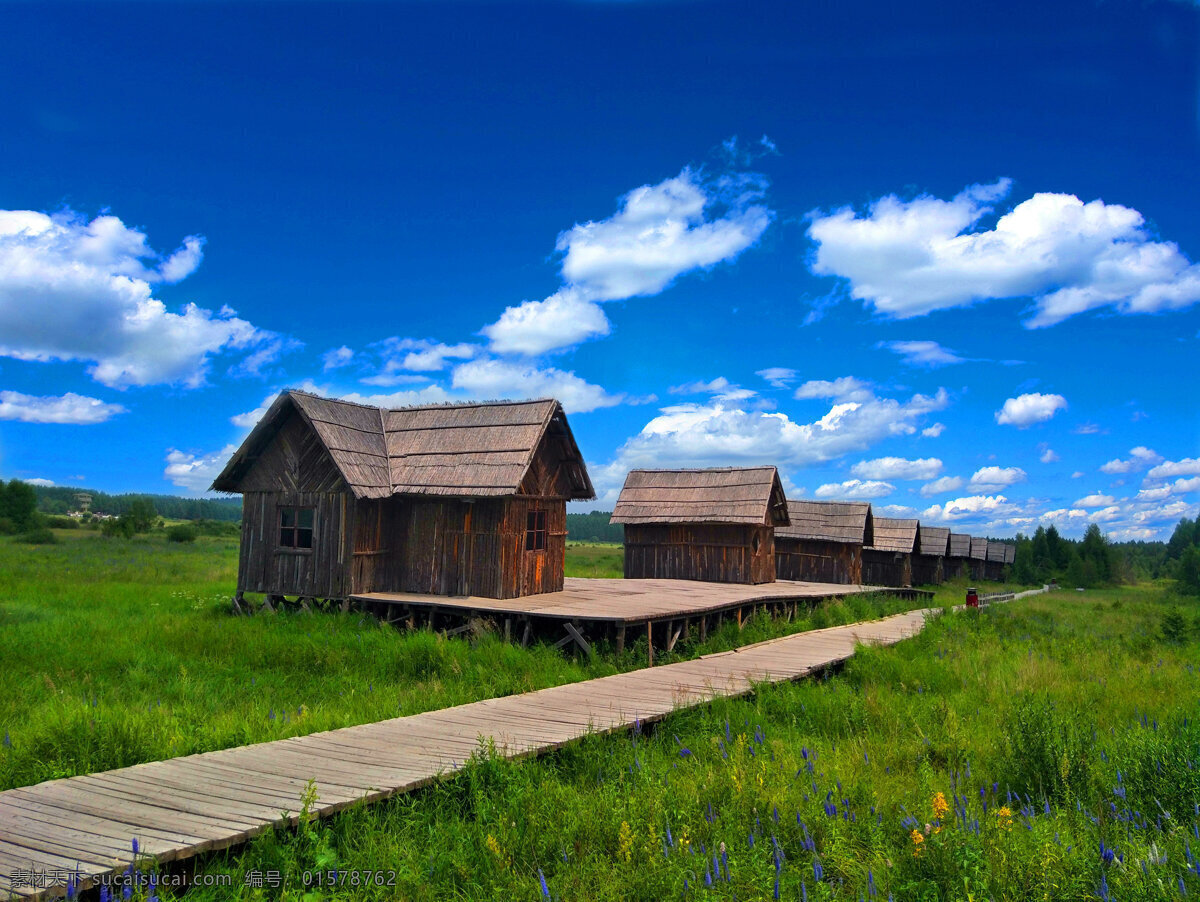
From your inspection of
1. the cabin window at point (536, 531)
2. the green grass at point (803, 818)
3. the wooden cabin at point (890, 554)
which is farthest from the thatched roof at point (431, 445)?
the wooden cabin at point (890, 554)

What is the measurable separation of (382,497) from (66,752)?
11.0 metres

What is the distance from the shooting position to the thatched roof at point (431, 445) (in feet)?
58.1

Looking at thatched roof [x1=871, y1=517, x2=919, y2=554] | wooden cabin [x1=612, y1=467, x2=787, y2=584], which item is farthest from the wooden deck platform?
thatched roof [x1=871, y1=517, x2=919, y2=554]

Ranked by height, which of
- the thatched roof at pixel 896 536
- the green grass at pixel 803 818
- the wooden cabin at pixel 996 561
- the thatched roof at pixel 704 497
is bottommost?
the wooden cabin at pixel 996 561

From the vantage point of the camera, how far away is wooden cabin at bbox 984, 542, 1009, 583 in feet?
231

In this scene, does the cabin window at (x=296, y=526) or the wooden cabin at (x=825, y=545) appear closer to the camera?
the cabin window at (x=296, y=526)

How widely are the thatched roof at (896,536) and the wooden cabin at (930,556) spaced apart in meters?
10.2

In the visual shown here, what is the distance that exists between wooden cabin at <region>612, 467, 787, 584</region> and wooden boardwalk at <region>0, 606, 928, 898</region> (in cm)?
1767

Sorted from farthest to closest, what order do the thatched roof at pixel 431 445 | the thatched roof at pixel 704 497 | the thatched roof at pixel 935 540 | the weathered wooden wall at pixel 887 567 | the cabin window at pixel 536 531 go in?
the thatched roof at pixel 935 540
the weathered wooden wall at pixel 887 567
the thatched roof at pixel 704 497
the cabin window at pixel 536 531
the thatched roof at pixel 431 445

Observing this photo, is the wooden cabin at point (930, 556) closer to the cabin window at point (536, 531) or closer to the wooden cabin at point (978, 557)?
the wooden cabin at point (978, 557)

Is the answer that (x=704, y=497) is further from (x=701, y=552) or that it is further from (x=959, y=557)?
(x=959, y=557)

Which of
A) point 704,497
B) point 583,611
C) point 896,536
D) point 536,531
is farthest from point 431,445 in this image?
point 896,536

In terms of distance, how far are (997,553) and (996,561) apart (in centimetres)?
91

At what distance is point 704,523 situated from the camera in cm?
2777
